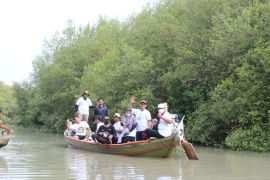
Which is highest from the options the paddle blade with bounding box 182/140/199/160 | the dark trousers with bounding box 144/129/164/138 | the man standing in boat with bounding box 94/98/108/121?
the man standing in boat with bounding box 94/98/108/121

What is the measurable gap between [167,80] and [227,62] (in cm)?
451

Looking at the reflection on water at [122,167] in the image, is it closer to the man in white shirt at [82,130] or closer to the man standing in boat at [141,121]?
the man standing in boat at [141,121]

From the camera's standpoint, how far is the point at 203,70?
2441cm

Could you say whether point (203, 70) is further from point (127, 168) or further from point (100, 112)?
point (127, 168)

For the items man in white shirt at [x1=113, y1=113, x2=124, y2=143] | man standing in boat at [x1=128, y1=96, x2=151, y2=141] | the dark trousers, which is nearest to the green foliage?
man in white shirt at [x1=113, y1=113, x2=124, y2=143]

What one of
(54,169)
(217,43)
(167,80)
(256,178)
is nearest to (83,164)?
(54,169)

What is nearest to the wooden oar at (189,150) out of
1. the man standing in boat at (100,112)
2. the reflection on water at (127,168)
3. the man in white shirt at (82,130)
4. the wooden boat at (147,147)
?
the reflection on water at (127,168)

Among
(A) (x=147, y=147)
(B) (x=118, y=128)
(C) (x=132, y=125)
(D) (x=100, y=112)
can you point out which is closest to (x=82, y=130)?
(D) (x=100, y=112)

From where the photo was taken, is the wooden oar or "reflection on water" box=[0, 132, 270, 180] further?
the wooden oar

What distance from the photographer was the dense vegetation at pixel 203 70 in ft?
66.1

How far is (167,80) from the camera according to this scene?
26656 mm

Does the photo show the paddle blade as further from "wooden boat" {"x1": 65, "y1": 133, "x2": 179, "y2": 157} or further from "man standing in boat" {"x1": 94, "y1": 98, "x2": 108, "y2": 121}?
"man standing in boat" {"x1": 94, "y1": 98, "x2": 108, "y2": 121}

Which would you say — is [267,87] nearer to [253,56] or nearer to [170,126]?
[253,56]

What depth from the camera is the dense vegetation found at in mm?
20156
